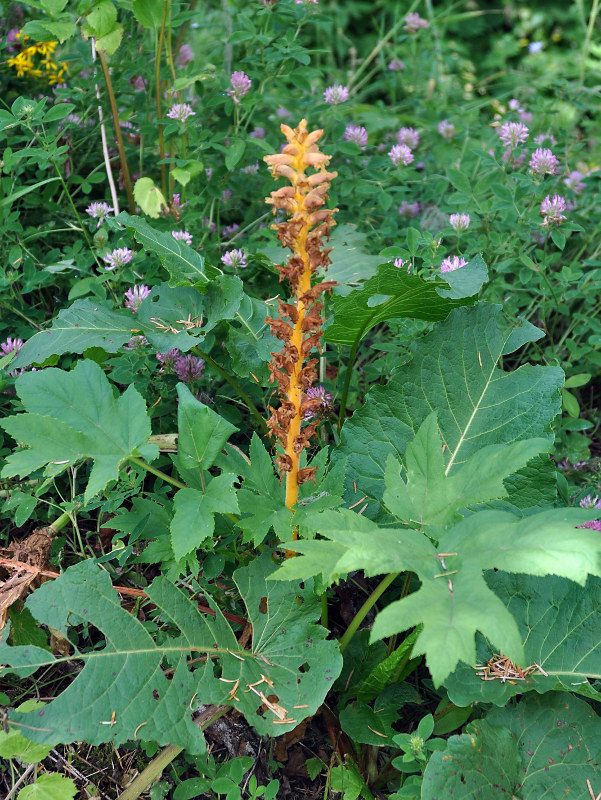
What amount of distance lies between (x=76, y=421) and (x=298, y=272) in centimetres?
57

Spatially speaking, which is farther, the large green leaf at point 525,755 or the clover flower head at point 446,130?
the clover flower head at point 446,130

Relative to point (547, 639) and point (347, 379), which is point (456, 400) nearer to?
point (347, 379)

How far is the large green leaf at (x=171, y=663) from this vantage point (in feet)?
4.96

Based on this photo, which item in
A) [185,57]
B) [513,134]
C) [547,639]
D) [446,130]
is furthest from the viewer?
[185,57]

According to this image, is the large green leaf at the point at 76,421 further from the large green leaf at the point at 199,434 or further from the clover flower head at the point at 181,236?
the clover flower head at the point at 181,236

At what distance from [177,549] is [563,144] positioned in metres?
2.53

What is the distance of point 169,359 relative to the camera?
2248 millimetres

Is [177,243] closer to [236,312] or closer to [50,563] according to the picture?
[236,312]

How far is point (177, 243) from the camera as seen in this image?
2105 millimetres

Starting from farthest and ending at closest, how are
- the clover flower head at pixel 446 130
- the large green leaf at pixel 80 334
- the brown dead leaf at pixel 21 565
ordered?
the clover flower head at pixel 446 130, the large green leaf at pixel 80 334, the brown dead leaf at pixel 21 565

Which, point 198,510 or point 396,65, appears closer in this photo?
point 198,510

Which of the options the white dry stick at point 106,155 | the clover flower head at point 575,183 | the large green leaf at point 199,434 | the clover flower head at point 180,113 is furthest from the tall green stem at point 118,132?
the clover flower head at point 575,183

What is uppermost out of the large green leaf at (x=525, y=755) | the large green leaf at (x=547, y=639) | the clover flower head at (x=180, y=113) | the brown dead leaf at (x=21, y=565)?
the clover flower head at (x=180, y=113)

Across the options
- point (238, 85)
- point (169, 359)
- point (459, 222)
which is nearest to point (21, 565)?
point (169, 359)
